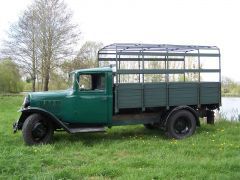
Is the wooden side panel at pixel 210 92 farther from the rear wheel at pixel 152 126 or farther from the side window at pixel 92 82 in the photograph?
the side window at pixel 92 82

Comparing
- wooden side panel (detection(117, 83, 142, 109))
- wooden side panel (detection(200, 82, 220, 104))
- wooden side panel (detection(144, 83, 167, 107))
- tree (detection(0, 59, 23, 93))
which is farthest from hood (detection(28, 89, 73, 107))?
tree (detection(0, 59, 23, 93))

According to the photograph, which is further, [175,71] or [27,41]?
[27,41]

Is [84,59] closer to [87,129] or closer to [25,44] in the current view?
[25,44]

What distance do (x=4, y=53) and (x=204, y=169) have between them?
2625cm

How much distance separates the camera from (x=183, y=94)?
36.4 feet

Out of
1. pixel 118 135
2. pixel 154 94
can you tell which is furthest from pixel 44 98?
pixel 154 94

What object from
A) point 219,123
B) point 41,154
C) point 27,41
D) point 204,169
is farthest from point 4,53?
point 204,169

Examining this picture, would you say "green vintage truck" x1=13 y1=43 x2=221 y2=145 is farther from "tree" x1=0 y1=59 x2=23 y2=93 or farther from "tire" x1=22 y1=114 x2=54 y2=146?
"tree" x1=0 y1=59 x2=23 y2=93

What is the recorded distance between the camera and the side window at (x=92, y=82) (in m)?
10.3

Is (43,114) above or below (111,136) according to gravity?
above

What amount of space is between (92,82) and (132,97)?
112 cm

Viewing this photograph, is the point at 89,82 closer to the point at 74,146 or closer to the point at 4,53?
the point at 74,146

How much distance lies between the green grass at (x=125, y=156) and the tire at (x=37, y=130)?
8.7 inches

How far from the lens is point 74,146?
9.35 meters
